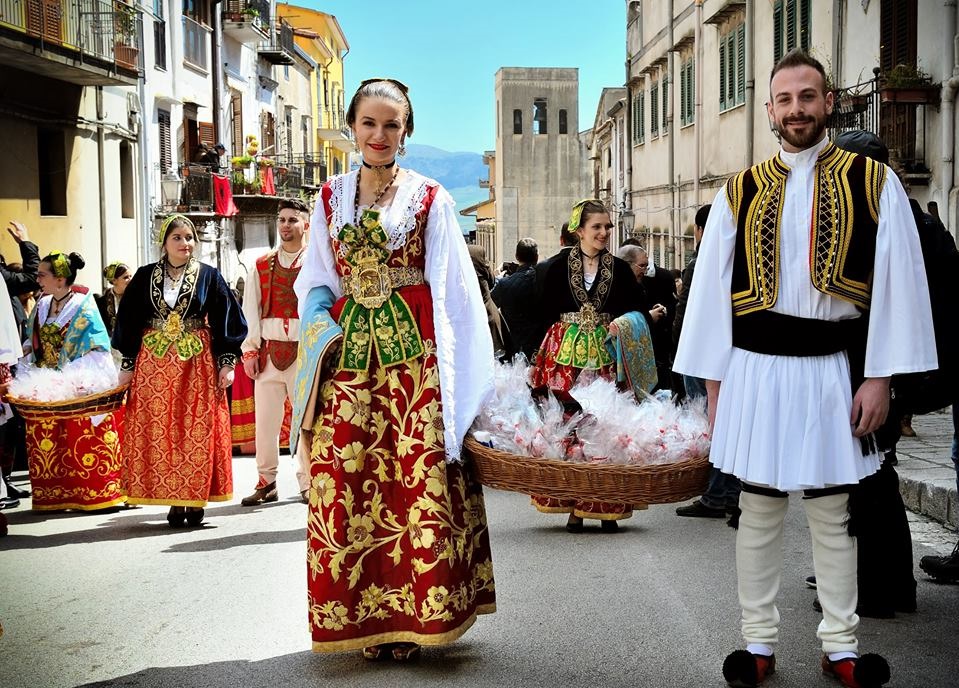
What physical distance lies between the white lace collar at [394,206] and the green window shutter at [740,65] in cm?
1782

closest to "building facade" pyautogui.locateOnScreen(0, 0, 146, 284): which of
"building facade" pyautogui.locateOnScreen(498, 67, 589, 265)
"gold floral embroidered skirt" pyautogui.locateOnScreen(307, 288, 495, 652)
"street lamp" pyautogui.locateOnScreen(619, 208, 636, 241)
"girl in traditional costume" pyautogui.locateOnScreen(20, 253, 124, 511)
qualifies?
"girl in traditional costume" pyautogui.locateOnScreen(20, 253, 124, 511)

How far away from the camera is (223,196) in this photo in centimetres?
3216

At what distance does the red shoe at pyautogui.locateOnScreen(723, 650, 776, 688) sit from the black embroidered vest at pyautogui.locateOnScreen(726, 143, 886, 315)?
1289 millimetres

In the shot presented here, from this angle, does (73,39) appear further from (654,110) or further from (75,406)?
(654,110)

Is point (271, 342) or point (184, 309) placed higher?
point (184, 309)

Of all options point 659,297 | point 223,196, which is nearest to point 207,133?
point 223,196

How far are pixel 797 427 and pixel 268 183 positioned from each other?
111 ft

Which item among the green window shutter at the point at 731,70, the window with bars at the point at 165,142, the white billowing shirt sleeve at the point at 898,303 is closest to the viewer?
the white billowing shirt sleeve at the point at 898,303

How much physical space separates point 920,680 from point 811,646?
1.73ft

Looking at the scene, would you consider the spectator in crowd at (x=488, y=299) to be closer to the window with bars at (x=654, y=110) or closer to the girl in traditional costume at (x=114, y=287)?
the girl in traditional costume at (x=114, y=287)

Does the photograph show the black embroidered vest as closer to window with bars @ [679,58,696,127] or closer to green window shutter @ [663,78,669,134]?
window with bars @ [679,58,696,127]

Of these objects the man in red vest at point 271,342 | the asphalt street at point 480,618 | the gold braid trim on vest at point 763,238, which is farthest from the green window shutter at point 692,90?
the gold braid trim on vest at point 763,238

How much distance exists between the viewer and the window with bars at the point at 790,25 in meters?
18.3

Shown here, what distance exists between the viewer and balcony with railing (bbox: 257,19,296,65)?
4047 centimetres
